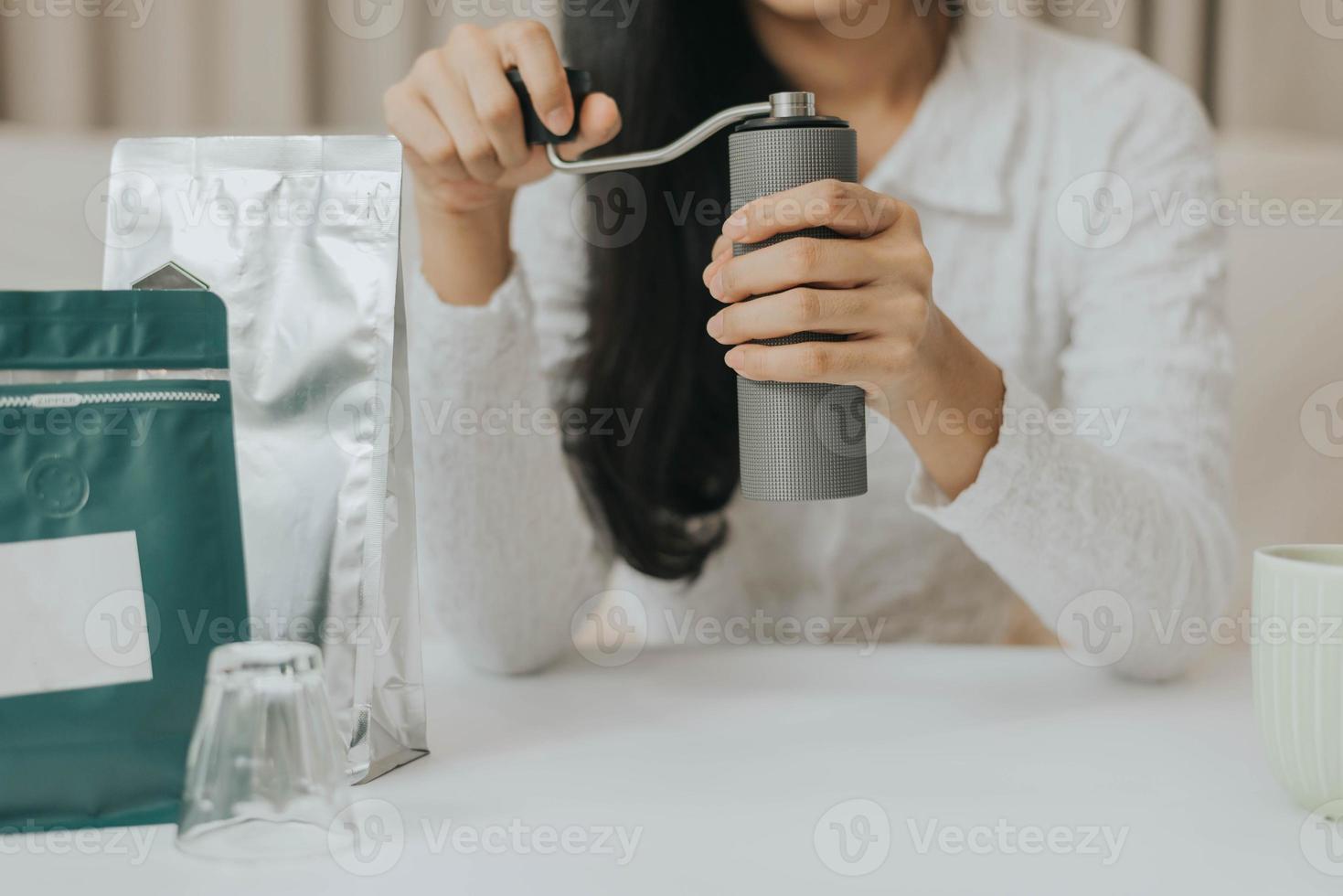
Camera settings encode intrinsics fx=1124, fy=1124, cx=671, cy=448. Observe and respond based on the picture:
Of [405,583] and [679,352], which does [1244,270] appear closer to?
[679,352]

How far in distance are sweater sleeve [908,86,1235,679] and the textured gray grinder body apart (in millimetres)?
150

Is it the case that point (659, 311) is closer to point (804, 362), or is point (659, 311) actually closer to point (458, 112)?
point (458, 112)

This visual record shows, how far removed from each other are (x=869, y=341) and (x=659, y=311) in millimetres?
424

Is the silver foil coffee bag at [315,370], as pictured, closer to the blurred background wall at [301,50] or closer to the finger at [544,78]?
the finger at [544,78]

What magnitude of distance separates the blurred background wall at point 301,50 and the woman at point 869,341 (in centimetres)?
38

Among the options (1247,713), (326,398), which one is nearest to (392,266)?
(326,398)

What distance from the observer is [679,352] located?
927 millimetres

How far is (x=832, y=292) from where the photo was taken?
1.65 ft

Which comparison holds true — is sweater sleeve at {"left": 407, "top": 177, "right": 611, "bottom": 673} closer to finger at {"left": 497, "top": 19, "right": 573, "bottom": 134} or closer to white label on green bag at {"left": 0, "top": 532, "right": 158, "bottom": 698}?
finger at {"left": 497, "top": 19, "right": 573, "bottom": 134}

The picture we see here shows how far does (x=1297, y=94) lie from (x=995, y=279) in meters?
0.76

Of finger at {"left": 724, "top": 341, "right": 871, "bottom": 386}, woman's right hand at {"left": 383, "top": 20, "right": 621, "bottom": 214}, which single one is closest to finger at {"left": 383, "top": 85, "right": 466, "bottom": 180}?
woman's right hand at {"left": 383, "top": 20, "right": 621, "bottom": 214}

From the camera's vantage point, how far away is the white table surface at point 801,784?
417 mm

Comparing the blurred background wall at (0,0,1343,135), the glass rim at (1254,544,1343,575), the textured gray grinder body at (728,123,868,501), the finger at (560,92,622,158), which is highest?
the blurred background wall at (0,0,1343,135)

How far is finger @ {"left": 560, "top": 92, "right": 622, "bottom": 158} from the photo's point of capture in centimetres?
60
